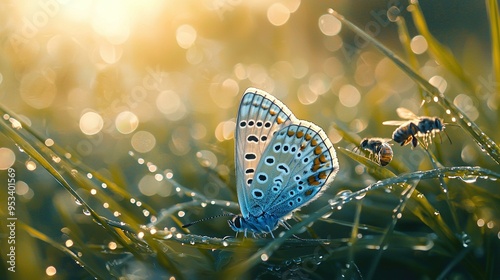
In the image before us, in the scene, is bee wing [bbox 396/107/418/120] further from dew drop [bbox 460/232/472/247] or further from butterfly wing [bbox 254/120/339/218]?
dew drop [bbox 460/232/472/247]

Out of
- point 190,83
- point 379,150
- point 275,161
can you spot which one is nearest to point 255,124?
point 275,161

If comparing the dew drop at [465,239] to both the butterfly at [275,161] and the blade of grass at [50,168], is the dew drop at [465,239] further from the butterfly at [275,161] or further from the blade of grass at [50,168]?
the blade of grass at [50,168]

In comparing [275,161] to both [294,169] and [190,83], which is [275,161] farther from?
[190,83]

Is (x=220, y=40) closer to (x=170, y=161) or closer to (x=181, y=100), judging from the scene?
(x=181, y=100)

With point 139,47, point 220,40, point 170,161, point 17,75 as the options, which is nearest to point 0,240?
point 170,161

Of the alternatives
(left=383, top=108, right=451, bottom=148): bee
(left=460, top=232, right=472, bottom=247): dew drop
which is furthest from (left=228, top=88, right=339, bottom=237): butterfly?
(left=460, top=232, right=472, bottom=247): dew drop

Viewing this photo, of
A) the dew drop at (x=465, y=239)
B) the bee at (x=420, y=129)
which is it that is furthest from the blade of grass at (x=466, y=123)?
the bee at (x=420, y=129)
